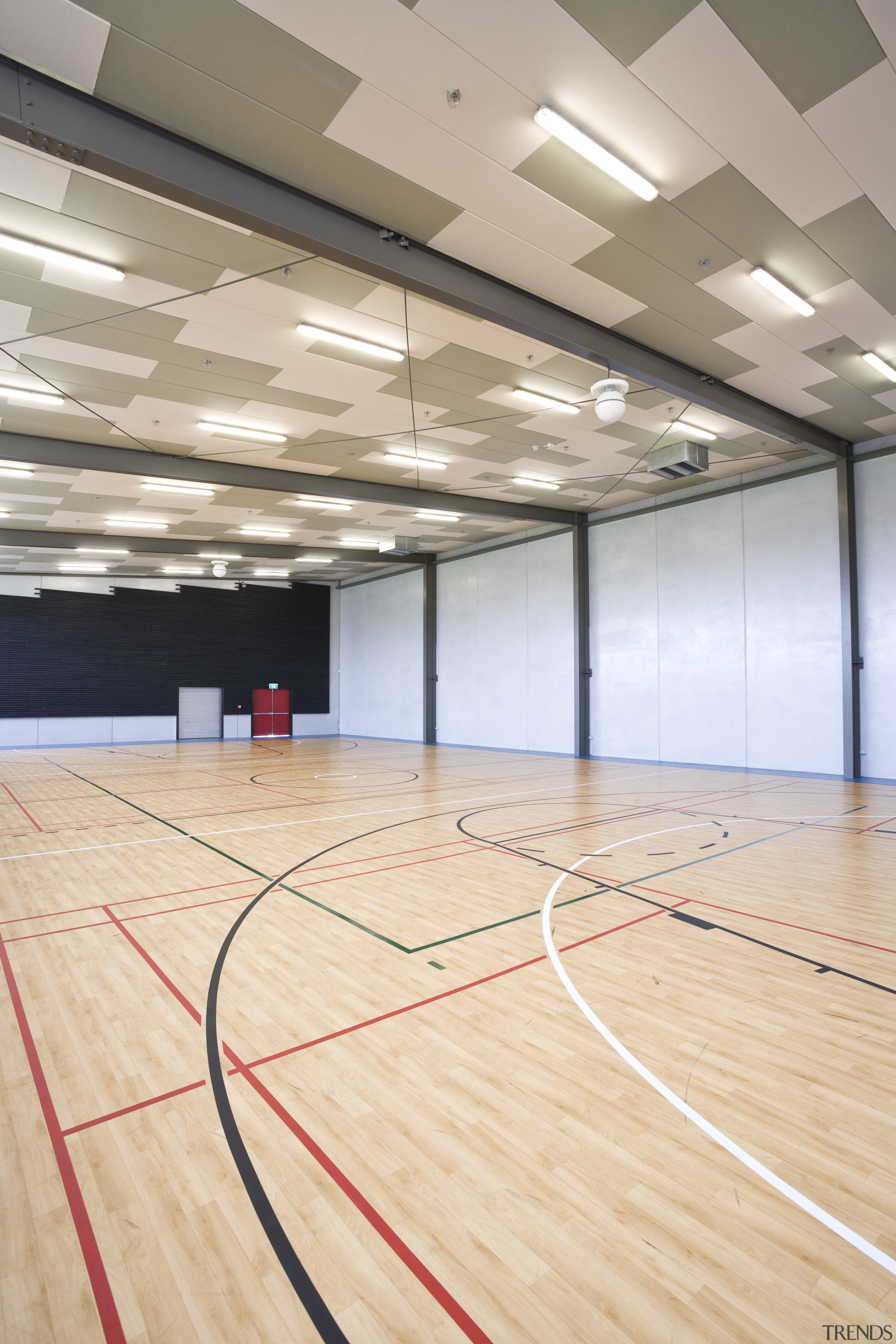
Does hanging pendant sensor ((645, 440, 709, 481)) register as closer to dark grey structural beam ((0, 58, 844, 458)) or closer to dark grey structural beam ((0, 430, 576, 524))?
dark grey structural beam ((0, 58, 844, 458))

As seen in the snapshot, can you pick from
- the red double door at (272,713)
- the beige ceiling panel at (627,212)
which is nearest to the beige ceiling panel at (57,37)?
the beige ceiling panel at (627,212)

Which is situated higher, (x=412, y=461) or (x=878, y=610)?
(x=412, y=461)

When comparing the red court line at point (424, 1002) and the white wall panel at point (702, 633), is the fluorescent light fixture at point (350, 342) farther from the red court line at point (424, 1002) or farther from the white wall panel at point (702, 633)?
the white wall panel at point (702, 633)

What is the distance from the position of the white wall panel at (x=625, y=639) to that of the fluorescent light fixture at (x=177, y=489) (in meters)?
8.94

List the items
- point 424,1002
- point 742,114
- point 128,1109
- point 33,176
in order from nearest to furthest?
point 128,1109 < point 424,1002 < point 742,114 < point 33,176

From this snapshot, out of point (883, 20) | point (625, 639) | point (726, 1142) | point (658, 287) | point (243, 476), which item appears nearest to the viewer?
point (726, 1142)

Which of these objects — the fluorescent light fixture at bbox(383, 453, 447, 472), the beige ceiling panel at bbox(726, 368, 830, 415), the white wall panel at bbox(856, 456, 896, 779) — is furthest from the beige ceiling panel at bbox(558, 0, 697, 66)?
the white wall panel at bbox(856, 456, 896, 779)

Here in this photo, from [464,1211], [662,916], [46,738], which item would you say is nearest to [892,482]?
[662,916]

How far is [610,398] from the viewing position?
795cm

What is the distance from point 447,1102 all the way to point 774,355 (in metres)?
9.27

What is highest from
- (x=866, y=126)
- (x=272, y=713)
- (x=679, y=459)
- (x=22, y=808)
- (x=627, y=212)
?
(x=866, y=126)

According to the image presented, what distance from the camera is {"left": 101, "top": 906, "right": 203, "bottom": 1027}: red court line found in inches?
135

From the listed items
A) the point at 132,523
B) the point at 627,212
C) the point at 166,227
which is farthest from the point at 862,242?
the point at 132,523

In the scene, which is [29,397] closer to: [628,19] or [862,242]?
[628,19]
